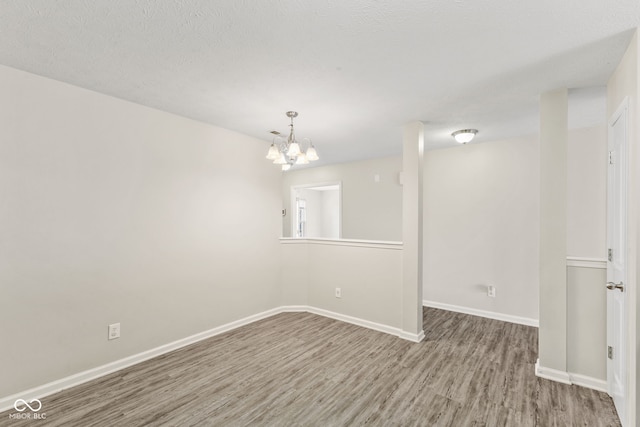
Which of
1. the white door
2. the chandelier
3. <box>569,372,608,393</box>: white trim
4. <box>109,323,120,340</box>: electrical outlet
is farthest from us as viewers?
the chandelier

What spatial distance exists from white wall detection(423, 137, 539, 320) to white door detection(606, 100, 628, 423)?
163 centimetres

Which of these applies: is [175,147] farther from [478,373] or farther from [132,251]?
[478,373]

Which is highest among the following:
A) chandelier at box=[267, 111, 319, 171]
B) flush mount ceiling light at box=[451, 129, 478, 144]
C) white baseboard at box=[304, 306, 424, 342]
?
flush mount ceiling light at box=[451, 129, 478, 144]

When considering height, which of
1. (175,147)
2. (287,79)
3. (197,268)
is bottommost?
(197,268)

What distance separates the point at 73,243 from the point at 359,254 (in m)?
2.94

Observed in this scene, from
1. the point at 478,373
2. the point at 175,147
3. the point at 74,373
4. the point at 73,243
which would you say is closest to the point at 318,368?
the point at 478,373

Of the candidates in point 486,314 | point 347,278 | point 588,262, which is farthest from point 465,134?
point 486,314

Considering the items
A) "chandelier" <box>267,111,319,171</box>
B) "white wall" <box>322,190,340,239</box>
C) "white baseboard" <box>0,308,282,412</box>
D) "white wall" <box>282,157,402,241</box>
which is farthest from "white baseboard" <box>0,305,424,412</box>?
"white wall" <box>322,190,340,239</box>

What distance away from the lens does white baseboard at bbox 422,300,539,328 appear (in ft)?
12.6

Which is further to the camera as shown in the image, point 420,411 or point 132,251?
point 132,251

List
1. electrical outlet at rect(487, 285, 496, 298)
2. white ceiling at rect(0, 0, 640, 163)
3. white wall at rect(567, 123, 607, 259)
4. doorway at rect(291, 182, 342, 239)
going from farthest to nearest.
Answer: doorway at rect(291, 182, 342, 239), electrical outlet at rect(487, 285, 496, 298), white wall at rect(567, 123, 607, 259), white ceiling at rect(0, 0, 640, 163)

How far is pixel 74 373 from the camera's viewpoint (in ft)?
7.88

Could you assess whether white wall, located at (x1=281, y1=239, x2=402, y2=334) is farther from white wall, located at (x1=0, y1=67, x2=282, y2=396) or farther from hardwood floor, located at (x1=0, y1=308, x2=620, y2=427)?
white wall, located at (x1=0, y1=67, x2=282, y2=396)

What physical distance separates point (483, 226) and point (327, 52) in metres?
3.43
